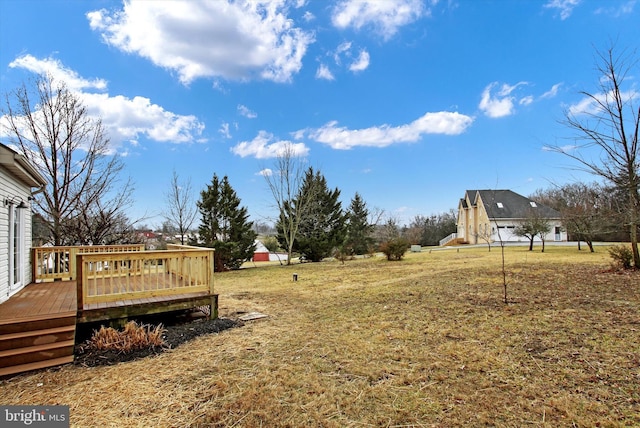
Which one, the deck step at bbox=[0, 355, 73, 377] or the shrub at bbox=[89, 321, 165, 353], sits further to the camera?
the shrub at bbox=[89, 321, 165, 353]

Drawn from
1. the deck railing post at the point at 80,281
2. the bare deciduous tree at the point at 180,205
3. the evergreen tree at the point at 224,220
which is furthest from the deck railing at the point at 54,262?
the bare deciduous tree at the point at 180,205

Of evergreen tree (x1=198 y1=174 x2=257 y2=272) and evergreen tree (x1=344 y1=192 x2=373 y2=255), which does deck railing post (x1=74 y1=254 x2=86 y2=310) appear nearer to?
evergreen tree (x1=198 y1=174 x2=257 y2=272)

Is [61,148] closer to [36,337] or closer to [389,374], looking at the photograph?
[36,337]

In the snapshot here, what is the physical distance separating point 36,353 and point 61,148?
11.9m

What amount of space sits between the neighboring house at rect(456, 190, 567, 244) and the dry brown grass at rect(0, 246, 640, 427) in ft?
77.0

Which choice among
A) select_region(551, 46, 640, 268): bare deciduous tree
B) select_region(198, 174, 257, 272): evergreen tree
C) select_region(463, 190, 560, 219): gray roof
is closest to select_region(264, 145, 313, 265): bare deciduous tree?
select_region(198, 174, 257, 272): evergreen tree

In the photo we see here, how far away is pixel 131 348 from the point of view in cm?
441

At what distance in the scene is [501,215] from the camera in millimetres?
28828

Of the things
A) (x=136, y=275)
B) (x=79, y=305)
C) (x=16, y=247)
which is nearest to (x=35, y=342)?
(x=79, y=305)

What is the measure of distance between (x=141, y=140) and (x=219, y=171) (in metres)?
3.93

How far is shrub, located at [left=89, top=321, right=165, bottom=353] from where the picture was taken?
4.41 m

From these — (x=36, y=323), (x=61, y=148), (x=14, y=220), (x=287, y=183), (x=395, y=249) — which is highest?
(x=61, y=148)

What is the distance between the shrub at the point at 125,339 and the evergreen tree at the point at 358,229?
16.6m

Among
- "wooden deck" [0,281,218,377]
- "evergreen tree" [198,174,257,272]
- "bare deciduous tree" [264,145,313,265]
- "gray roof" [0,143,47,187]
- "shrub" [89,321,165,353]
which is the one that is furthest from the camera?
"bare deciduous tree" [264,145,313,265]
